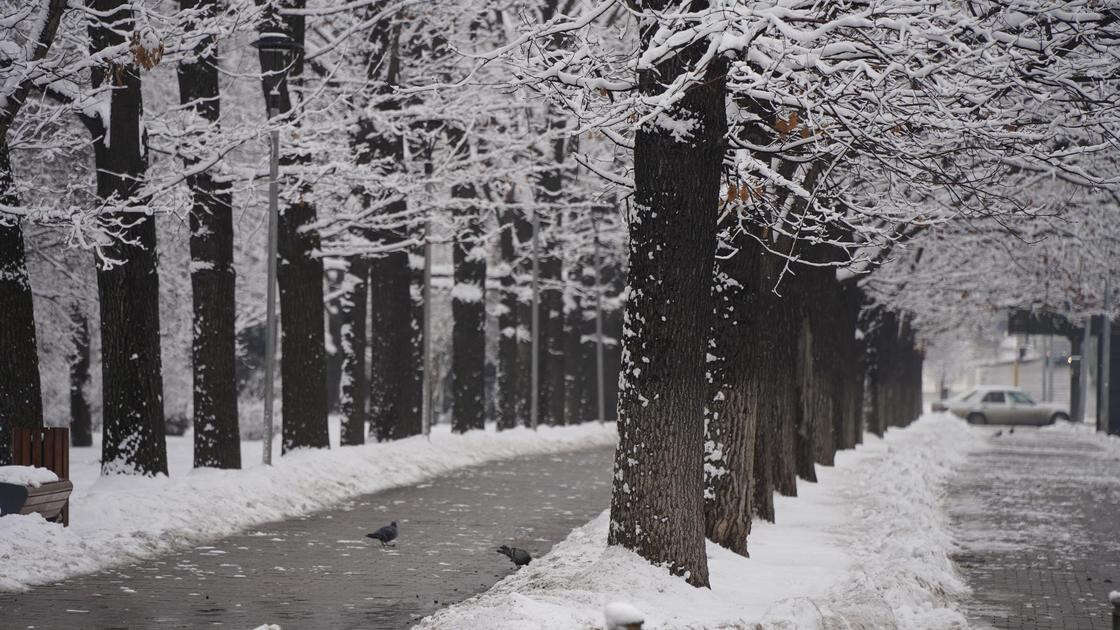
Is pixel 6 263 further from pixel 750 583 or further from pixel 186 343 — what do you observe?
pixel 186 343

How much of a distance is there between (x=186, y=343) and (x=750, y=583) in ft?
98.9

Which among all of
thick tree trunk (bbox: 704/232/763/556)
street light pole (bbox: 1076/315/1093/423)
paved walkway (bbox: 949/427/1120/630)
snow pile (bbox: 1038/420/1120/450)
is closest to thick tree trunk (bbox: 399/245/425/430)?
paved walkway (bbox: 949/427/1120/630)

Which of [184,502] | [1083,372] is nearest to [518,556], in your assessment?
[184,502]

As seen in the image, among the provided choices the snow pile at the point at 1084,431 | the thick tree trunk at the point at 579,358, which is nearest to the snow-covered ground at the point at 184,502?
the thick tree trunk at the point at 579,358

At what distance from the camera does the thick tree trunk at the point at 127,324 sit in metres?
17.5

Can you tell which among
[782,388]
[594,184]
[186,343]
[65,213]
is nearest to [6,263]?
[65,213]

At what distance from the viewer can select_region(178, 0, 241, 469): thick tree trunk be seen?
1983cm

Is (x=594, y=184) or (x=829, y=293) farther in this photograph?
(x=594, y=184)

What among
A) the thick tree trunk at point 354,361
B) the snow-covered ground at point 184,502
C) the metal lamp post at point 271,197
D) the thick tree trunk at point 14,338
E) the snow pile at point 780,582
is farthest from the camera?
the thick tree trunk at point 354,361

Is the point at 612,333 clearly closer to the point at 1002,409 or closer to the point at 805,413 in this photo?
the point at 1002,409

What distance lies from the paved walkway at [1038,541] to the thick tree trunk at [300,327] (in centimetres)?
1025

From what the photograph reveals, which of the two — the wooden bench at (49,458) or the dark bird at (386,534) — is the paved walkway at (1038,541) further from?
the wooden bench at (49,458)

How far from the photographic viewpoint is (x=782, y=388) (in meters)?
18.9

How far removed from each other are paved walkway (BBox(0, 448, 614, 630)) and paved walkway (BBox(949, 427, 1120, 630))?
4731mm
